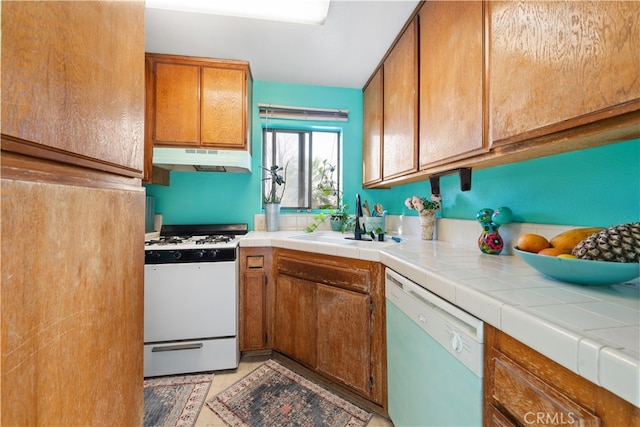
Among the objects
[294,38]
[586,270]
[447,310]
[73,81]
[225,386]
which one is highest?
[294,38]

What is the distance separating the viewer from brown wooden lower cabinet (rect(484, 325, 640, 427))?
411 millimetres

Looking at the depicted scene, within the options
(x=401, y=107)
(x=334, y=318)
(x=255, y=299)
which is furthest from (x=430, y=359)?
(x=401, y=107)

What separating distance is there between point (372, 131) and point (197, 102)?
58.4 inches

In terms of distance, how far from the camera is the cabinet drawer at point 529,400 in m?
0.45

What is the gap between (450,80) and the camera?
1199mm

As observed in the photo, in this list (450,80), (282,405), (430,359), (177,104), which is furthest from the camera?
(177,104)

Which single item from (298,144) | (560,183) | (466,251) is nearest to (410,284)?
(466,251)

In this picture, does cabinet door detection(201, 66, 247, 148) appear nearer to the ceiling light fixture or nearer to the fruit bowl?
the ceiling light fixture

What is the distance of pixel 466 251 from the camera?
1284 millimetres

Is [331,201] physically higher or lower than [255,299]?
higher

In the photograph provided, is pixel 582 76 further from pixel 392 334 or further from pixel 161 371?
pixel 161 371

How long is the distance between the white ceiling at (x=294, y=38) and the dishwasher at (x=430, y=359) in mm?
1549

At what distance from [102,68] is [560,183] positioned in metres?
1.50

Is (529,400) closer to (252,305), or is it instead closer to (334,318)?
(334,318)
